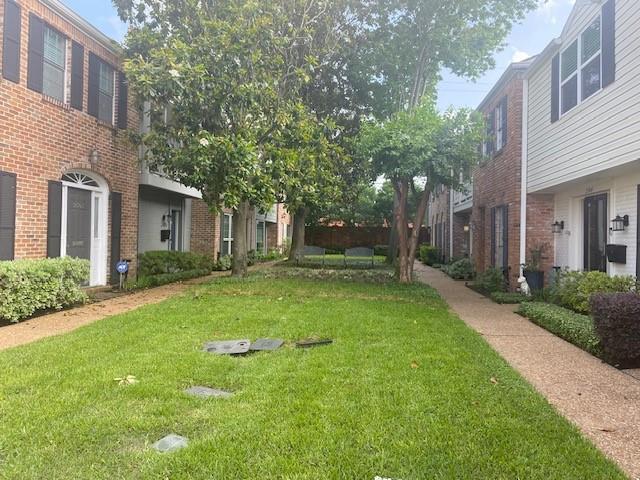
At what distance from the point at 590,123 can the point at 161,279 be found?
9.66 meters

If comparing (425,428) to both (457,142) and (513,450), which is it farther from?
(457,142)

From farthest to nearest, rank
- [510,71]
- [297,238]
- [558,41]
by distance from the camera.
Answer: [297,238] → [510,71] → [558,41]

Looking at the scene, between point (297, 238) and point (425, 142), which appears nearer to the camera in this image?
Answer: point (425, 142)

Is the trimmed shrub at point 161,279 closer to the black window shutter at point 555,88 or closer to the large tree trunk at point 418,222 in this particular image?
Answer: the large tree trunk at point 418,222

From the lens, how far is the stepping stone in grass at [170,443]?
2752 millimetres

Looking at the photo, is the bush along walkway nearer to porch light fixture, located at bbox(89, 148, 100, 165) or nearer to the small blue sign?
the small blue sign

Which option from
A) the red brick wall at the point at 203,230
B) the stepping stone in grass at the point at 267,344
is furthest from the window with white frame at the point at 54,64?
the red brick wall at the point at 203,230

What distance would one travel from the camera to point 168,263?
43.5 ft

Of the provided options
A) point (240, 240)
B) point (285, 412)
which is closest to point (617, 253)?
point (285, 412)

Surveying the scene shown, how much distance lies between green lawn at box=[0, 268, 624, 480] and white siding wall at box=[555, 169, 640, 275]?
3866 millimetres

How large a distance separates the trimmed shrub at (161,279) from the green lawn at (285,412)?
478 cm

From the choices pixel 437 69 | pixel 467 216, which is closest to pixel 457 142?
pixel 437 69

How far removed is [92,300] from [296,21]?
8050mm

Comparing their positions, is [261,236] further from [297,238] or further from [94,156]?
[94,156]
